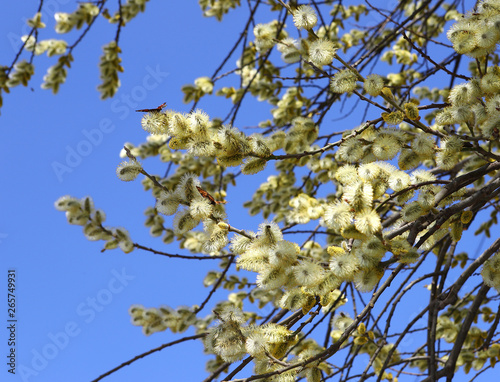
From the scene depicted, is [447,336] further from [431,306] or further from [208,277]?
[208,277]

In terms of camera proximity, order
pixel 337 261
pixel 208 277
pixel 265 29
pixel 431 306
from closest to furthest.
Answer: pixel 337 261 < pixel 431 306 < pixel 265 29 < pixel 208 277

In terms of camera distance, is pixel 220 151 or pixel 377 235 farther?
pixel 220 151

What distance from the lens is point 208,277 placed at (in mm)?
2750

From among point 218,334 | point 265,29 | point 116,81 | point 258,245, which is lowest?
point 218,334

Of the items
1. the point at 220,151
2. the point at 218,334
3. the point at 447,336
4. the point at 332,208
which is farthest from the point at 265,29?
the point at 447,336

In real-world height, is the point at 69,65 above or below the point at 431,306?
above

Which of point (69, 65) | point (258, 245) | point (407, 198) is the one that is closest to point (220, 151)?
point (258, 245)

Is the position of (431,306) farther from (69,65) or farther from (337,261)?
(69,65)

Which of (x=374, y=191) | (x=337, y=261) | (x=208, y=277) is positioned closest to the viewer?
(x=337, y=261)

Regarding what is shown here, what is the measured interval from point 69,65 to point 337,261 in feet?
7.51

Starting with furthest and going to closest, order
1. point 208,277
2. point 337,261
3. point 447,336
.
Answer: point 208,277, point 447,336, point 337,261

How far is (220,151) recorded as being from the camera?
1.22m

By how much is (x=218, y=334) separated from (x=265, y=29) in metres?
1.22

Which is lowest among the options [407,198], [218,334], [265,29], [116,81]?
[218,334]
